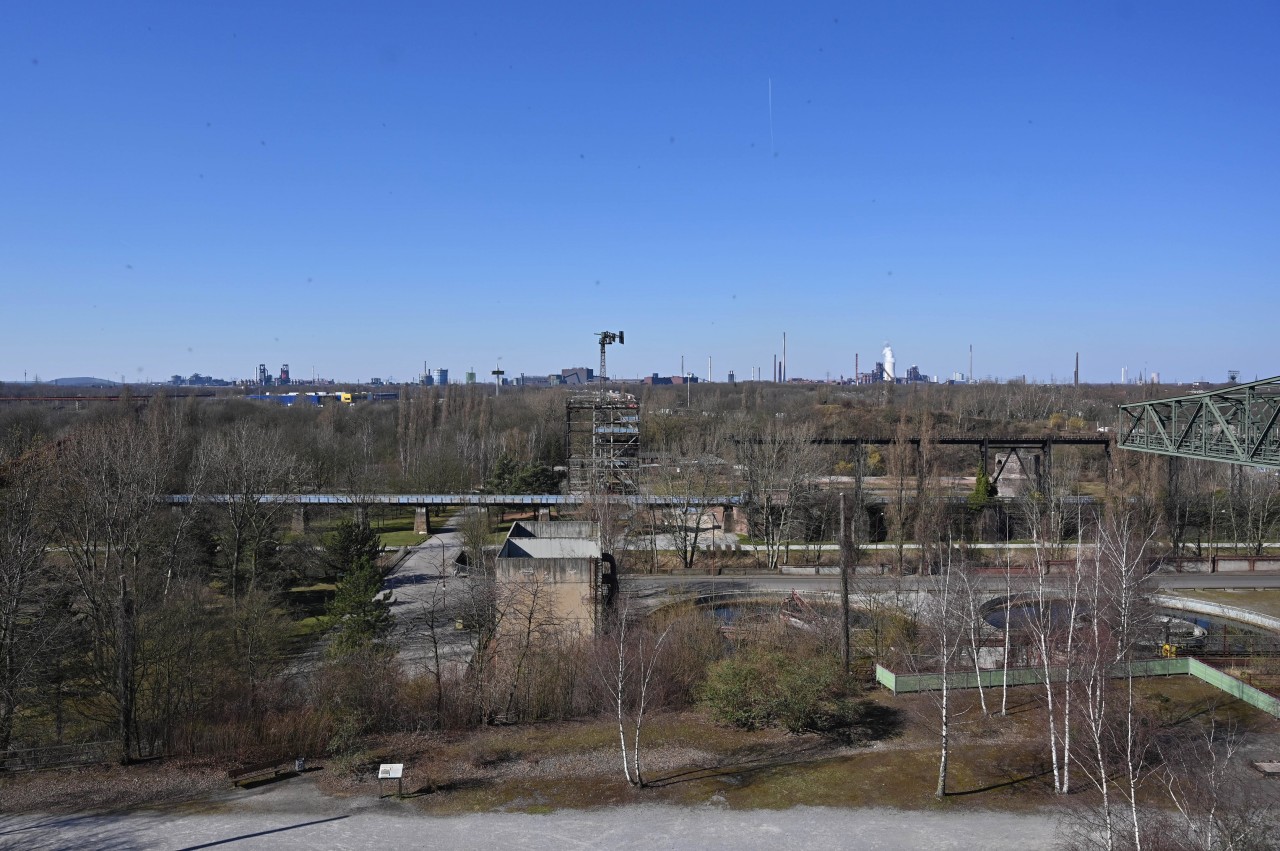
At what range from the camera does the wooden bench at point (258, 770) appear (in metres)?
14.3

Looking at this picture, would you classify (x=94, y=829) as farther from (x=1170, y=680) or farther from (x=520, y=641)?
(x=1170, y=680)

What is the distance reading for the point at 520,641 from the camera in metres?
18.8

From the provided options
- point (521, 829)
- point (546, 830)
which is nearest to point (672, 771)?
point (546, 830)

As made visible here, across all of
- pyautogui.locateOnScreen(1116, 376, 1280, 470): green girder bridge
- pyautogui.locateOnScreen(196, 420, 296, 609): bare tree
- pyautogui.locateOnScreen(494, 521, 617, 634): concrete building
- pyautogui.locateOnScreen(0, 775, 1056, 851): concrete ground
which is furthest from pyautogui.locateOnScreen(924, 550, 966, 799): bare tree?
pyautogui.locateOnScreen(196, 420, 296, 609): bare tree

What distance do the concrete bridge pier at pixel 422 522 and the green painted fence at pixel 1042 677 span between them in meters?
25.9

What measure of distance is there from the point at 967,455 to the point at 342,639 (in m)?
47.3

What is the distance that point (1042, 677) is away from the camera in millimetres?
17672

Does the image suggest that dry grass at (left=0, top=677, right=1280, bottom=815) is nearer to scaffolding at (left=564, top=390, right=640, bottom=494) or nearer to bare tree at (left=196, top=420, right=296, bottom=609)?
bare tree at (left=196, top=420, right=296, bottom=609)

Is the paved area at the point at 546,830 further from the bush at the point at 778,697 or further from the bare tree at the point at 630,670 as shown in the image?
the bare tree at the point at 630,670

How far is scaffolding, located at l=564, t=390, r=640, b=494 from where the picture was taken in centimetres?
4147

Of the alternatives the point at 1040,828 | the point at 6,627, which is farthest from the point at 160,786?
the point at 1040,828

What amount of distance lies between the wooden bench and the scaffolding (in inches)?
886

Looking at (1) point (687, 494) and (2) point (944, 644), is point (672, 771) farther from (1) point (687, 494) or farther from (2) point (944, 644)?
(1) point (687, 494)

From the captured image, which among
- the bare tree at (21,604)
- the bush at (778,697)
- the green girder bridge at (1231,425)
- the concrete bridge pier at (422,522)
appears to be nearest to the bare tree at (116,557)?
the bare tree at (21,604)
